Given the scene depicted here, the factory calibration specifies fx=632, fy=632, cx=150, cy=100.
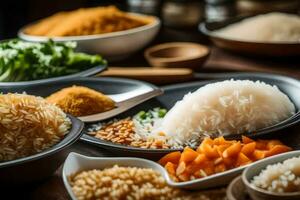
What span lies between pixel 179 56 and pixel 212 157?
1298 mm

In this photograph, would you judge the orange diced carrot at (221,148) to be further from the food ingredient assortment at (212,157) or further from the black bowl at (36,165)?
the black bowl at (36,165)

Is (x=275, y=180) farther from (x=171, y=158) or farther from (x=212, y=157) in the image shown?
(x=171, y=158)

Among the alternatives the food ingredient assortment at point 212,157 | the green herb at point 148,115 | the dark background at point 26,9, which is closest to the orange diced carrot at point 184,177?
the food ingredient assortment at point 212,157

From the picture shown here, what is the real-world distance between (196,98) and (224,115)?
0.34ft

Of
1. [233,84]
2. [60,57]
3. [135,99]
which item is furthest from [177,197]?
[60,57]

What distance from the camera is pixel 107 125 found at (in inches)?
75.2

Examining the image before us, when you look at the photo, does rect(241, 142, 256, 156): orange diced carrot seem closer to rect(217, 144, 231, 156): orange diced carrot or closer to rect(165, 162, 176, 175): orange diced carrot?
rect(217, 144, 231, 156): orange diced carrot

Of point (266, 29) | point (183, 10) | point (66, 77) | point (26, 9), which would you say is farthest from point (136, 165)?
point (26, 9)

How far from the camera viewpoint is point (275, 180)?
1.28m

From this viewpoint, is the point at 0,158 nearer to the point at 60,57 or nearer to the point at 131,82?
the point at 131,82

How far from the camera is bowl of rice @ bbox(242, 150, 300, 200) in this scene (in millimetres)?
1250

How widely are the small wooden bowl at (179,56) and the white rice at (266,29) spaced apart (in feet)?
0.56

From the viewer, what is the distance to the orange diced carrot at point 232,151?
147 centimetres

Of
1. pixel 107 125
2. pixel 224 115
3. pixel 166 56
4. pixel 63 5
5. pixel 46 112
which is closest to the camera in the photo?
pixel 46 112
